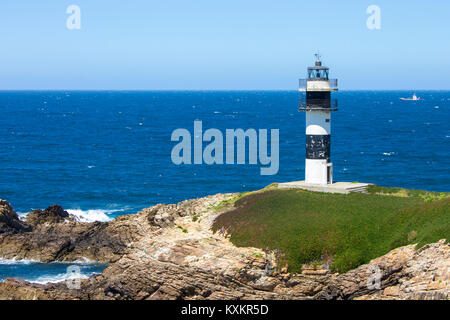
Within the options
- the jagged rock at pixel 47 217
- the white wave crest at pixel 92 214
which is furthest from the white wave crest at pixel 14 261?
the white wave crest at pixel 92 214

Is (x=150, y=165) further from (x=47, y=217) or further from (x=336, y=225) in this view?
(x=336, y=225)

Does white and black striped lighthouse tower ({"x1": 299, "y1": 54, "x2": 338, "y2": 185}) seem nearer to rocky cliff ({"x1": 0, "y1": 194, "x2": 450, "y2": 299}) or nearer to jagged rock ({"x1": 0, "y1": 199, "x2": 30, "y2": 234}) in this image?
rocky cliff ({"x1": 0, "y1": 194, "x2": 450, "y2": 299})

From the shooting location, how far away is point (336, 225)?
3419 cm

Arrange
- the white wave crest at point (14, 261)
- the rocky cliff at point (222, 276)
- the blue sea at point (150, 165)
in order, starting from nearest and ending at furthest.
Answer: the rocky cliff at point (222, 276)
the white wave crest at point (14, 261)
the blue sea at point (150, 165)

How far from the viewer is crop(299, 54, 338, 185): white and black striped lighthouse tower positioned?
1660 inches

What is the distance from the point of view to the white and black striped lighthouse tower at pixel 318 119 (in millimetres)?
42156

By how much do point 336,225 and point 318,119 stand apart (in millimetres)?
10695

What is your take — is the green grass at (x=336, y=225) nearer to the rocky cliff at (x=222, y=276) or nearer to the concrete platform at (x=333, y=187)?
the rocky cliff at (x=222, y=276)

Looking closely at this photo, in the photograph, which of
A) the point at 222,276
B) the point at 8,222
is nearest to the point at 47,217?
the point at 8,222

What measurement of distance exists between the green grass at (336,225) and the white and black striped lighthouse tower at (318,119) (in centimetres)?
360

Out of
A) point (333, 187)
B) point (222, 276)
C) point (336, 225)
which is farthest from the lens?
point (333, 187)

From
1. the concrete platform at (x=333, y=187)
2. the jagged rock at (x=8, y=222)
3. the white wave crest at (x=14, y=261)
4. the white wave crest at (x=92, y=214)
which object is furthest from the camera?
the white wave crest at (x=92, y=214)

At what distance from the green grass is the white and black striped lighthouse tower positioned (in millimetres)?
3604
